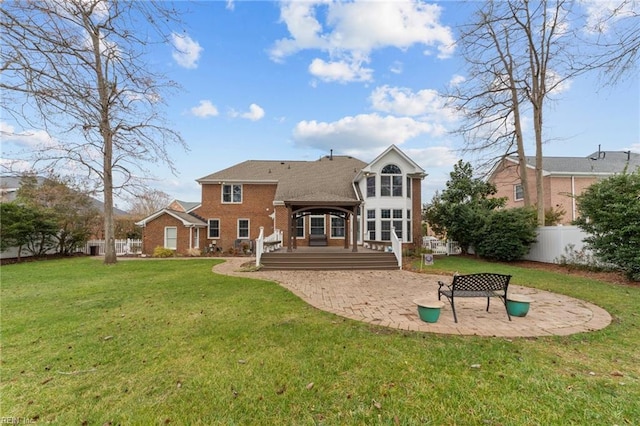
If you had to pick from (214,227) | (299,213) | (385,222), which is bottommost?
(214,227)

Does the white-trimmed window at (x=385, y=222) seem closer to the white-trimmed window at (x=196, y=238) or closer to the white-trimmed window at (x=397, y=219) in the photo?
the white-trimmed window at (x=397, y=219)

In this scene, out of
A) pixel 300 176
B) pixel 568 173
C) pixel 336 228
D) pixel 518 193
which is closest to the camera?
pixel 336 228

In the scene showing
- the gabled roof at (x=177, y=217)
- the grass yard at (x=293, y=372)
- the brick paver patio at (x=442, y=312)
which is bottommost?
the brick paver patio at (x=442, y=312)

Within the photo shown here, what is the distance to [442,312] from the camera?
6.14 meters

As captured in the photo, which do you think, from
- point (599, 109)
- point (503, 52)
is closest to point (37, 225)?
point (599, 109)

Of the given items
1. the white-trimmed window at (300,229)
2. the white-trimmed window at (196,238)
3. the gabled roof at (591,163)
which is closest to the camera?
the white-trimmed window at (196,238)

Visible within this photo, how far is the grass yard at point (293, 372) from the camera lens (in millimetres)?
2746

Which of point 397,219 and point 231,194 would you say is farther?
point 231,194

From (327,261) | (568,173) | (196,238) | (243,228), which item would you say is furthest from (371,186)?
(568,173)

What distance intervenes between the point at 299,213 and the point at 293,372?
15.0 meters

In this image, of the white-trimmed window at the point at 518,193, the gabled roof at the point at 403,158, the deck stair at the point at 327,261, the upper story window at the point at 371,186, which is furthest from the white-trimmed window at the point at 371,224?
the white-trimmed window at the point at 518,193

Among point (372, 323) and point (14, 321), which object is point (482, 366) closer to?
point (372, 323)

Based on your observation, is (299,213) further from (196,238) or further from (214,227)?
(196,238)

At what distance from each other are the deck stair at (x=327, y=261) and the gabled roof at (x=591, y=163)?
15.4 m
